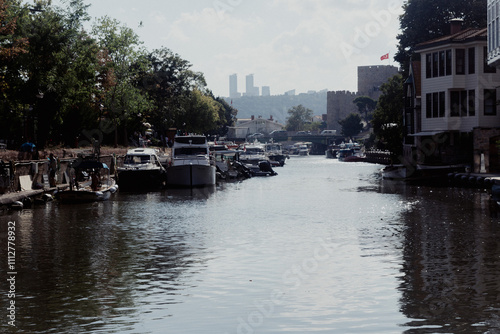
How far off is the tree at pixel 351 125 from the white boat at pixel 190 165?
133929 mm

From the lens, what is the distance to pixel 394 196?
45.1 metres

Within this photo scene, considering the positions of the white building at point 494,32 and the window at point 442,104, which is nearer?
the white building at point 494,32

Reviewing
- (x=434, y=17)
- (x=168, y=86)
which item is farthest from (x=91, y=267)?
(x=168, y=86)

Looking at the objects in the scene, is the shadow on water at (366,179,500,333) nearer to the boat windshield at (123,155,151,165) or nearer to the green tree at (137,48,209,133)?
the boat windshield at (123,155,151,165)

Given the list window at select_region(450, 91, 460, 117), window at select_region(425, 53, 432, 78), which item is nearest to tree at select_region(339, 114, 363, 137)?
window at select_region(425, 53, 432, 78)

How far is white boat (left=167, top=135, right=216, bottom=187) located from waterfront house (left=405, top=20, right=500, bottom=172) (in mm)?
18378

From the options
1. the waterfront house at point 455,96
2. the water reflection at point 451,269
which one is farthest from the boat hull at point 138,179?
the waterfront house at point 455,96

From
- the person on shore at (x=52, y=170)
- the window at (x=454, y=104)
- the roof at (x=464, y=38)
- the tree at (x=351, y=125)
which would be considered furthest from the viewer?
the tree at (x=351, y=125)

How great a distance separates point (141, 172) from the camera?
52719 mm

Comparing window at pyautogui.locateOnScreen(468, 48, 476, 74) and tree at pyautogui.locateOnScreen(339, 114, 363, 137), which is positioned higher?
window at pyautogui.locateOnScreen(468, 48, 476, 74)

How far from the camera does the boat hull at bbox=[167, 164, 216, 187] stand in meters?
54.9

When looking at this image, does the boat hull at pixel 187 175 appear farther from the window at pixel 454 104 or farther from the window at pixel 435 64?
the window at pixel 435 64

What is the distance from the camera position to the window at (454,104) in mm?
60656

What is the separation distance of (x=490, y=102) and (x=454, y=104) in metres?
3.09
